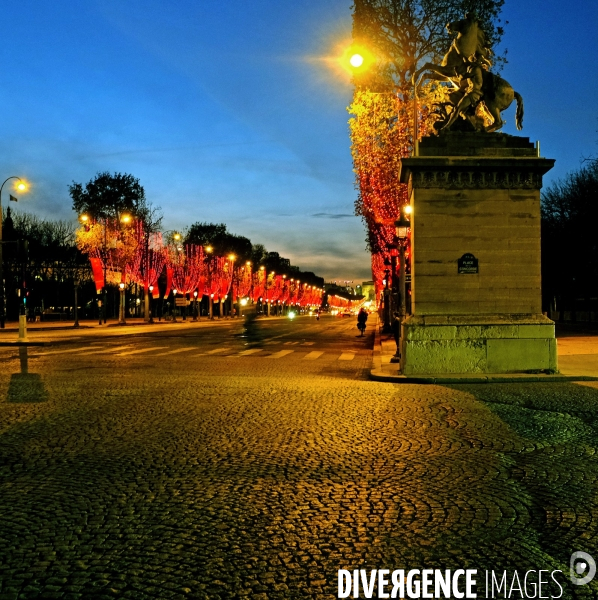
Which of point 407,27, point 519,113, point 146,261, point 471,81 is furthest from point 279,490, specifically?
point 146,261

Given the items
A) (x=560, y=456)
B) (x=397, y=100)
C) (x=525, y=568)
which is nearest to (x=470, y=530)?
(x=525, y=568)

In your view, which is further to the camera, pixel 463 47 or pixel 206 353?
pixel 206 353

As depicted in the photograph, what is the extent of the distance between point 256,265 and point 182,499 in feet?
441

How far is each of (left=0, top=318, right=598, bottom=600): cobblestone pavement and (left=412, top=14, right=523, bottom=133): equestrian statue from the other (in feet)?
26.4

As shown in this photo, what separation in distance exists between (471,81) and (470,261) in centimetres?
458

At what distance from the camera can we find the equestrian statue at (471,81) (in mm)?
17391

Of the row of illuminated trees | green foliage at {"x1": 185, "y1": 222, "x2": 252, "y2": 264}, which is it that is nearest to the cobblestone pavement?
the row of illuminated trees

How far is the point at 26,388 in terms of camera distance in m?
14.5

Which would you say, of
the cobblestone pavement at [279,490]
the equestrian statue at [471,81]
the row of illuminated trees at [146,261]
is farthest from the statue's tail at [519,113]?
the row of illuminated trees at [146,261]

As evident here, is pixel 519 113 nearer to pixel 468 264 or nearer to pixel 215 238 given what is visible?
pixel 468 264

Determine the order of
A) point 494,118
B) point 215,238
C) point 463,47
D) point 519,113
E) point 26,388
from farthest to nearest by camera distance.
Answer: point 215,238, point 519,113, point 494,118, point 463,47, point 26,388

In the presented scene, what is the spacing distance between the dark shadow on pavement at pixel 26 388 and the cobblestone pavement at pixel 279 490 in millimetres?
149

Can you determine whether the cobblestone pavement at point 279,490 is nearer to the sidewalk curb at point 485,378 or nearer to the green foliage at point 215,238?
the sidewalk curb at point 485,378

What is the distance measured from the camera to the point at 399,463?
7.66 m
